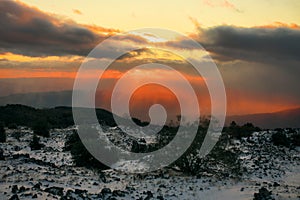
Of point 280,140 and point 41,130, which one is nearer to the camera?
point 280,140

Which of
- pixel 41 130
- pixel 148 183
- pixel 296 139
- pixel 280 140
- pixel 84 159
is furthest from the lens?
pixel 41 130

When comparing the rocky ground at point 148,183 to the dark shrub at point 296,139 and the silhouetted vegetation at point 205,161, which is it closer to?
the silhouetted vegetation at point 205,161

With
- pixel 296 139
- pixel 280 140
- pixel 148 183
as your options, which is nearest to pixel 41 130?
pixel 280 140

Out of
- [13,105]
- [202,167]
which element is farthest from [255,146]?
[13,105]

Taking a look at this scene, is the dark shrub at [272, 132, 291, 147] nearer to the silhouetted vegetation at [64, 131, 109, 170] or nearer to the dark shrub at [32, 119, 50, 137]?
the silhouetted vegetation at [64, 131, 109, 170]

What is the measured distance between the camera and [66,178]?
58.5 ft

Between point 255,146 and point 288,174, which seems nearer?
point 288,174

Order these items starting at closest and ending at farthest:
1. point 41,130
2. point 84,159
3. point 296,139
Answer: point 84,159, point 296,139, point 41,130

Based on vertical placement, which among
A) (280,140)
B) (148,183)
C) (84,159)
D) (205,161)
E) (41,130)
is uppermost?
(280,140)

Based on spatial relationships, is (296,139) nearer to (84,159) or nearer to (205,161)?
(205,161)

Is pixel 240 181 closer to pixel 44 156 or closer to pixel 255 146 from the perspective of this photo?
pixel 255 146

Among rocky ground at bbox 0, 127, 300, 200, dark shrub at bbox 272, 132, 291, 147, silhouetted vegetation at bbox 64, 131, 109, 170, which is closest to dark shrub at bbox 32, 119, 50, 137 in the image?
silhouetted vegetation at bbox 64, 131, 109, 170

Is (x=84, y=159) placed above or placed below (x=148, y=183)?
below

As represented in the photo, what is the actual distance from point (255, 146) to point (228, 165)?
9.60 metres
